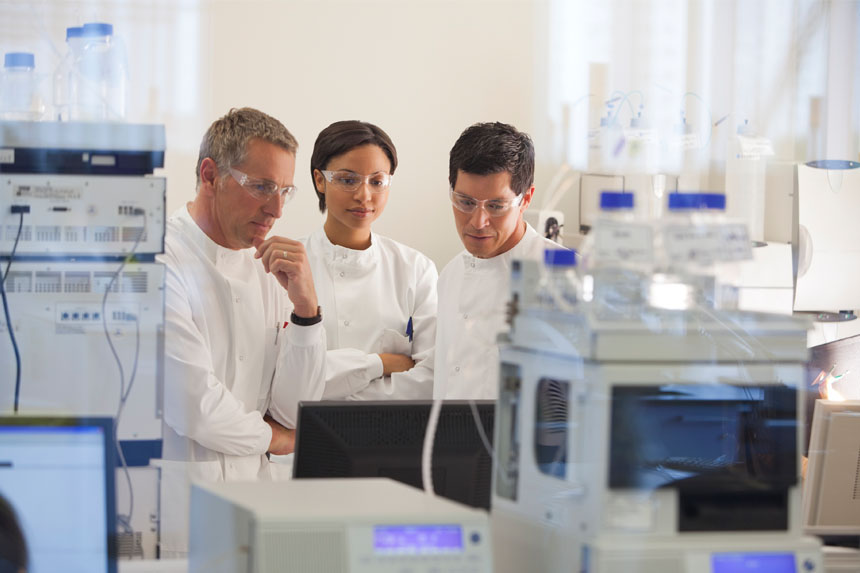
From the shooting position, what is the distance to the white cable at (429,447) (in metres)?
1.29

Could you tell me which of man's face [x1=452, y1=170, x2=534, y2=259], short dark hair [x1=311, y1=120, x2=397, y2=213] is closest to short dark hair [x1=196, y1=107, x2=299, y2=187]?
short dark hair [x1=311, y1=120, x2=397, y2=213]

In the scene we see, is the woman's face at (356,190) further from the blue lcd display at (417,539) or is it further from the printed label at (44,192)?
the blue lcd display at (417,539)

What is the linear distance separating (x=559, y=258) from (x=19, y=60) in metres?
1.82

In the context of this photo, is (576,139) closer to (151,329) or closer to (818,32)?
(818,32)

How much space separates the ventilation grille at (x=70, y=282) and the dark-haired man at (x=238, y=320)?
0.14 meters

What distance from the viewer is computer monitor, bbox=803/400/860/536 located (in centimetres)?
160

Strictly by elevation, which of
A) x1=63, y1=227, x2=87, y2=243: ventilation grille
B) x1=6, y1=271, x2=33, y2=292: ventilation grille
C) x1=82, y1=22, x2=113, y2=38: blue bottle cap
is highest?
x1=82, y1=22, x2=113, y2=38: blue bottle cap

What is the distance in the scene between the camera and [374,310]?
244 centimetres

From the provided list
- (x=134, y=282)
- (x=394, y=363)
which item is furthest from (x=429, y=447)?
(x=394, y=363)

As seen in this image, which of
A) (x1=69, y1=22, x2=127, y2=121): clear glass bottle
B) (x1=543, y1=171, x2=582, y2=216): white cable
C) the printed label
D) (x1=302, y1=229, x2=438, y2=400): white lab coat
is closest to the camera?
the printed label

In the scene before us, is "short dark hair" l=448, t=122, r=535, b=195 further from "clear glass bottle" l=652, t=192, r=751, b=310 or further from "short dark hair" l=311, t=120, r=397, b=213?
"clear glass bottle" l=652, t=192, r=751, b=310

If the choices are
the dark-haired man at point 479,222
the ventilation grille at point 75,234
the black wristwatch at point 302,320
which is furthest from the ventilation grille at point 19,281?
the dark-haired man at point 479,222

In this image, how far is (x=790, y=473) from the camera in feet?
3.60

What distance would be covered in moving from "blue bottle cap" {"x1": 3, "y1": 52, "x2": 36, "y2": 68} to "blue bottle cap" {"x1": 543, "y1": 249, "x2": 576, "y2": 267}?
5.54ft
